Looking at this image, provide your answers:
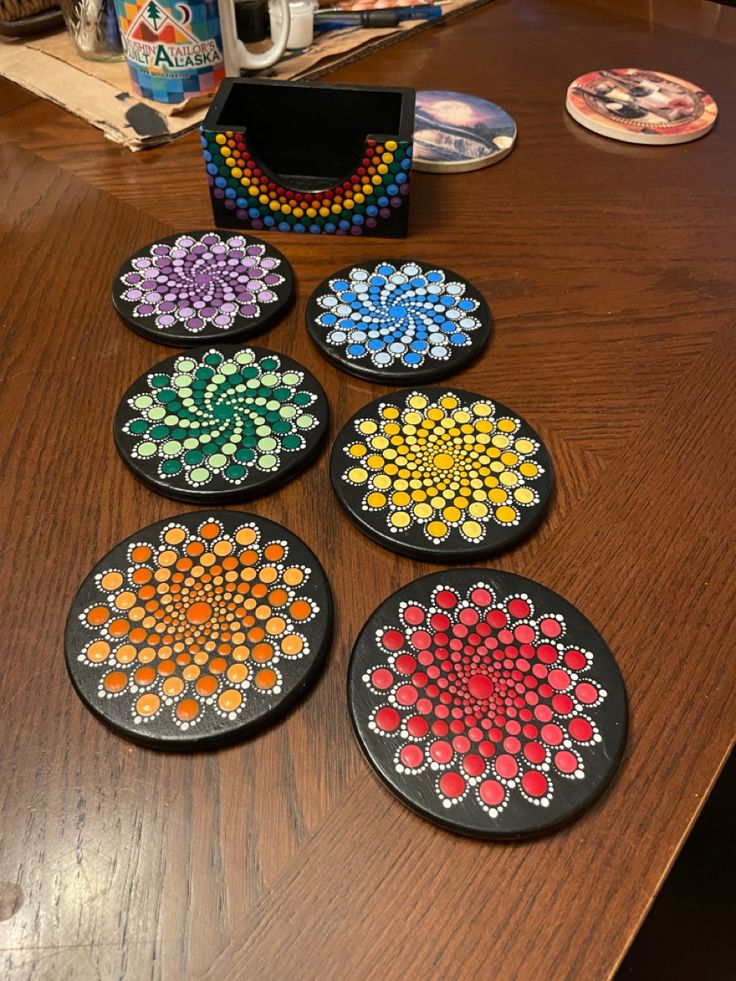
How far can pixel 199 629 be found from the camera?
1.60 feet

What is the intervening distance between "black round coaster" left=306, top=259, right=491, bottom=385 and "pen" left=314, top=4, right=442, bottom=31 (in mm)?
584

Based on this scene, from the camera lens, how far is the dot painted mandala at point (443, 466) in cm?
55

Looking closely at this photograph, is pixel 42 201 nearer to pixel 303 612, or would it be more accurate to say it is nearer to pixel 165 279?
pixel 165 279

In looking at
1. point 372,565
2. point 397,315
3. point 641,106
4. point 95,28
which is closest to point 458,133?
point 641,106

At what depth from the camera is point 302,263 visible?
78 centimetres

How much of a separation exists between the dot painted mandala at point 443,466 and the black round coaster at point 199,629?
0.26ft

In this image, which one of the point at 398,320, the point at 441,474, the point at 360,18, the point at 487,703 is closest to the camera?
the point at 487,703

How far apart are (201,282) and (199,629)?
0.37 metres

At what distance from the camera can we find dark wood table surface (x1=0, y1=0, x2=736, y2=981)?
0.39m

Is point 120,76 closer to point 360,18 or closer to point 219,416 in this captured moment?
point 360,18

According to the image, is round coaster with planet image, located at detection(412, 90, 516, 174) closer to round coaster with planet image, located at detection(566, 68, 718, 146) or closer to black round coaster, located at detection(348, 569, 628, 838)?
round coaster with planet image, located at detection(566, 68, 718, 146)

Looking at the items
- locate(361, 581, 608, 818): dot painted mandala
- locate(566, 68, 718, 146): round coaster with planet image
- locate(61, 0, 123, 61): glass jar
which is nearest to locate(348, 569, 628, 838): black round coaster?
locate(361, 581, 608, 818): dot painted mandala

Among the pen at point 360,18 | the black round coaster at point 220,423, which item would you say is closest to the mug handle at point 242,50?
the pen at point 360,18

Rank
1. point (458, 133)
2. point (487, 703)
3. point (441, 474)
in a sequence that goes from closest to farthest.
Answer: point (487, 703), point (441, 474), point (458, 133)
